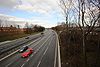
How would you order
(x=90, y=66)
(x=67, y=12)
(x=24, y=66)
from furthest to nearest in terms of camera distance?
(x=67, y=12), (x=24, y=66), (x=90, y=66)

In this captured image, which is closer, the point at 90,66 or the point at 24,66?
the point at 90,66

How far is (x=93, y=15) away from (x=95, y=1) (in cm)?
254

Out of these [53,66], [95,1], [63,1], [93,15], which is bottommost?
[53,66]

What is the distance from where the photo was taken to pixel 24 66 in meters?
22.8

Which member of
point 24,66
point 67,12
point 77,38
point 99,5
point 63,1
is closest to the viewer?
point 99,5

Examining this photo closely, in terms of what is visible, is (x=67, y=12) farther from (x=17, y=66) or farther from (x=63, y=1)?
(x=17, y=66)

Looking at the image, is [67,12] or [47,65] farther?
[67,12]

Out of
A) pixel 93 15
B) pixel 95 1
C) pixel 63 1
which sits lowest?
pixel 93 15

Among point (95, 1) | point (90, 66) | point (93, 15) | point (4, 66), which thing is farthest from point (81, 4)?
point (4, 66)

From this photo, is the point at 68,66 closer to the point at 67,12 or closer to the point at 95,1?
the point at 95,1

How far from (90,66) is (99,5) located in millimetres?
10418

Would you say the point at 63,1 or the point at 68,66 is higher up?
the point at 63,1

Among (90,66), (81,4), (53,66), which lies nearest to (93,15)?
(81,4)

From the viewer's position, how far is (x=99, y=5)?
13266 mm
